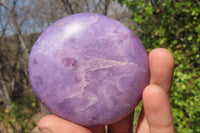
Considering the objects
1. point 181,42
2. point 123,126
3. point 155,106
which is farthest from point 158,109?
point 181,42

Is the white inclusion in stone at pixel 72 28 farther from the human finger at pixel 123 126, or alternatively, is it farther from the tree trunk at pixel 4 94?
the tree trunk at pixel 4 94

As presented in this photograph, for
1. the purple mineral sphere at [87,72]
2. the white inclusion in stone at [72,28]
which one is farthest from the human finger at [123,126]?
the white inclusion in stone at [72,28]

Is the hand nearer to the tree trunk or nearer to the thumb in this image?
the thumb

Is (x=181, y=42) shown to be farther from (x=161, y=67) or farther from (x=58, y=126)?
(x=58, y=126)

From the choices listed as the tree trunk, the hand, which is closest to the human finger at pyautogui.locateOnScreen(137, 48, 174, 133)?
the hand

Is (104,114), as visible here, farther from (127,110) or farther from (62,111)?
(62,111)

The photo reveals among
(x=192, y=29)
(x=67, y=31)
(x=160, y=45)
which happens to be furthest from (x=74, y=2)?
(x=67, y=31)
